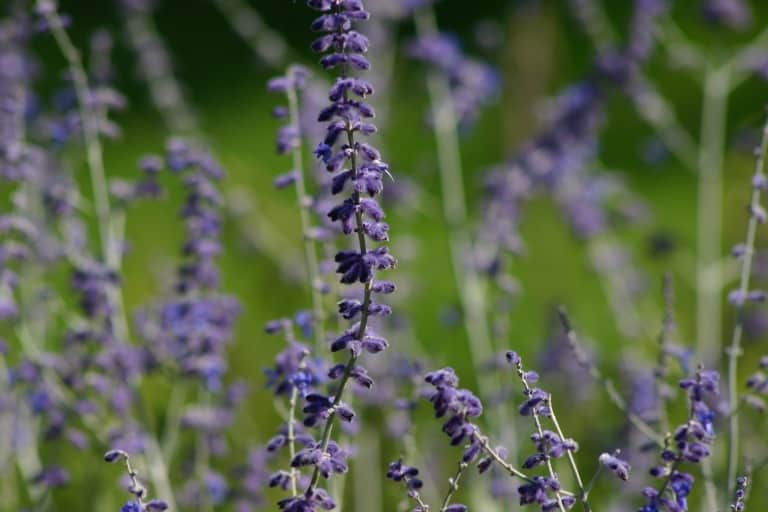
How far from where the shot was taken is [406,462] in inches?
140

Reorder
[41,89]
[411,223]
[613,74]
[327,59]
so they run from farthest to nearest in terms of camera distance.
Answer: [41,89], [411,223], [613,74], [327,59]

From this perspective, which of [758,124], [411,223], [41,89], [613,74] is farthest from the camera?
[41,89]

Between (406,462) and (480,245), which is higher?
→ (480,245)

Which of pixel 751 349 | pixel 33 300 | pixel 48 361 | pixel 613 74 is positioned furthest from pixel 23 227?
pixel 751 349

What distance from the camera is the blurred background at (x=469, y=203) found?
6.04 meters

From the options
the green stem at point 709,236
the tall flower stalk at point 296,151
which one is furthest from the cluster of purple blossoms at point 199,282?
the green stem at point 709,236

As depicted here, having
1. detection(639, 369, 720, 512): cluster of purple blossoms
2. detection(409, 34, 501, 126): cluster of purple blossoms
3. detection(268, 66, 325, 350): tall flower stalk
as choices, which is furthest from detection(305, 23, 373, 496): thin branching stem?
detection(409, 34, 501, 126): cluster of purple blossoms

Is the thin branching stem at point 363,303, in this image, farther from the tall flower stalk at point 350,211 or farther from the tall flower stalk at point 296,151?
the tall flower stalk at point 296,151

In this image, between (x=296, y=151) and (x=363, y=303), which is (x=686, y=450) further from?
(x=296, y=151)

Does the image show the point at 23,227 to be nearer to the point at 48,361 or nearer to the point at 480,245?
the point at 48,361

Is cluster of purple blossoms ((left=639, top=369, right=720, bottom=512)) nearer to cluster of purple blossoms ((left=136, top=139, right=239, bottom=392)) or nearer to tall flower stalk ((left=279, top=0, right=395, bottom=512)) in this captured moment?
tall flower stalk ((left=279, top=0, right=395, bottom=512))

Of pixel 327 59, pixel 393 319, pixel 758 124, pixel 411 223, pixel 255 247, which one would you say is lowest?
pixel 327 59

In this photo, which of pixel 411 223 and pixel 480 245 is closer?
pixel 480 245

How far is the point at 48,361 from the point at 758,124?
102 inches
